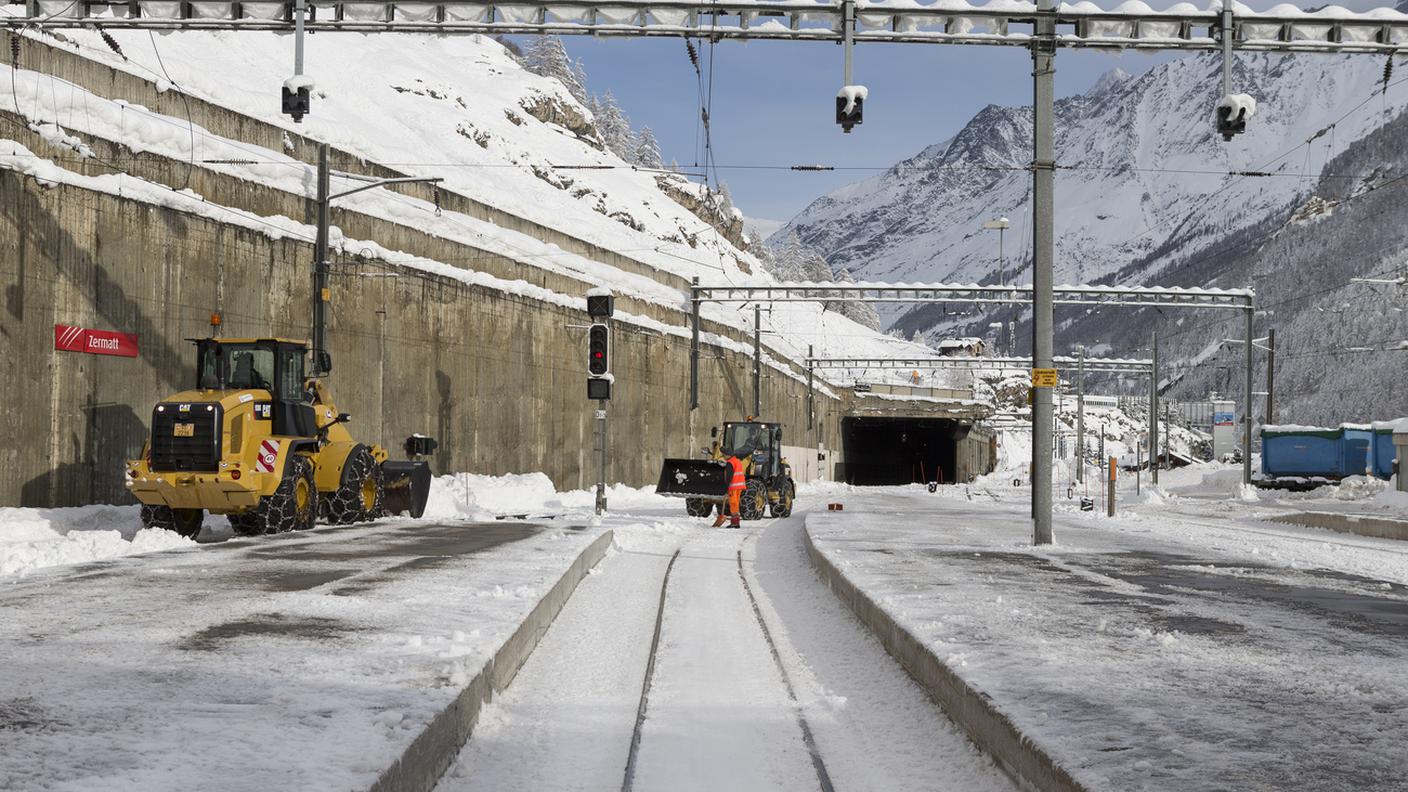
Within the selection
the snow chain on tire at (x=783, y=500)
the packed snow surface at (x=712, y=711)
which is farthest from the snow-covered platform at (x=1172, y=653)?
the snow chain on tire at (x=783, y=500)

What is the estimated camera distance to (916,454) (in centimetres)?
11856

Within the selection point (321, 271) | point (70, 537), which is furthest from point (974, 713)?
point (321, 271)

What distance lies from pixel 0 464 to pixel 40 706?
1388cm

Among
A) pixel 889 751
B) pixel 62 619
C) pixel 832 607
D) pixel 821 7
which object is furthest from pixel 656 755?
pixel 821 7

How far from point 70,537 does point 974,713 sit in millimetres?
13678

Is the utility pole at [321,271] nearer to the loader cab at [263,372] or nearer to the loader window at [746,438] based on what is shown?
the loader cab at [263,372]

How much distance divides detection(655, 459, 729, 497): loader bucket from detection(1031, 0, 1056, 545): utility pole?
37.3 ft

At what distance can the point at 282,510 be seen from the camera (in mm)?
19234

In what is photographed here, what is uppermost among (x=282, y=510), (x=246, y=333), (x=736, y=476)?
(x=246, y=333)

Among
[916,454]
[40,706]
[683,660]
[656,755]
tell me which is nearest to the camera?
[40,706]

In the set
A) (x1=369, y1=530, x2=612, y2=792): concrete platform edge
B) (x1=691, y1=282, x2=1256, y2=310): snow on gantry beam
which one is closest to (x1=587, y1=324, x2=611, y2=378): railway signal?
(x1=369, y1=530, x2=612, y2=792): concrete platform edge

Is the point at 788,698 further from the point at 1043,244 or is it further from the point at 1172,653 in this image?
the point at 1043,244

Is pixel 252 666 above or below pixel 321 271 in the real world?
below

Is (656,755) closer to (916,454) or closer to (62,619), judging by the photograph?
(62,619)
